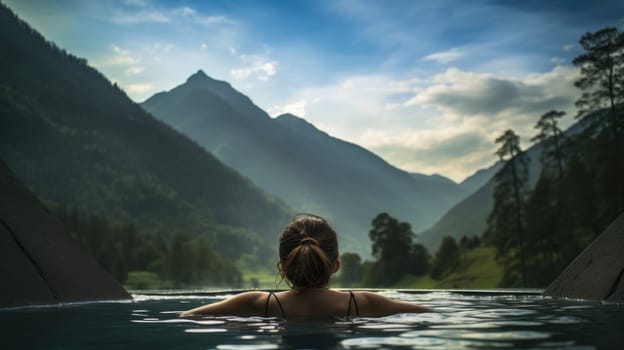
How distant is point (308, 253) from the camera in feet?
20.0

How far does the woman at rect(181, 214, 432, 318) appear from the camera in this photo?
6.19 m

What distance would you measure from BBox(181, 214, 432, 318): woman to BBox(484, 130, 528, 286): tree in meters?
51.9

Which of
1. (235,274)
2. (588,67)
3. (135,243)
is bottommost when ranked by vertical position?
(235,274)

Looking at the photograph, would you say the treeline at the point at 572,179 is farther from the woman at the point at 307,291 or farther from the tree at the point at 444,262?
the woman at the point at 307,291

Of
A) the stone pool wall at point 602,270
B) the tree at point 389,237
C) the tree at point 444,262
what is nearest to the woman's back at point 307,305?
the stone pool wall at point 602,270

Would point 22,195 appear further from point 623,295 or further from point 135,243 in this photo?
point 135,243

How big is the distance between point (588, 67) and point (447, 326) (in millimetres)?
44573

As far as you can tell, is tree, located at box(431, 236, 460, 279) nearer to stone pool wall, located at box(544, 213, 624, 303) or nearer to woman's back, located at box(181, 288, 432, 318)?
stone pool wall, located at box(544, 213, 624, 303)

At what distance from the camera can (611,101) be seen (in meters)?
42.8

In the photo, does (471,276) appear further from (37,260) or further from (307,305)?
(307,305)

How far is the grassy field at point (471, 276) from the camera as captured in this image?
80.8 meters

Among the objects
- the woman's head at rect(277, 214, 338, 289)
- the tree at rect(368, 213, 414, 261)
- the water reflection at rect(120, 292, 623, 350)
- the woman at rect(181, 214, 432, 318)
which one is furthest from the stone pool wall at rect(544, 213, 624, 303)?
the tree at rect(368, 213, 414, 261)

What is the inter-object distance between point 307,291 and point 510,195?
5543 cm

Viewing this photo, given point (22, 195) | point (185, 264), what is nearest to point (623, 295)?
point (22, 195)
